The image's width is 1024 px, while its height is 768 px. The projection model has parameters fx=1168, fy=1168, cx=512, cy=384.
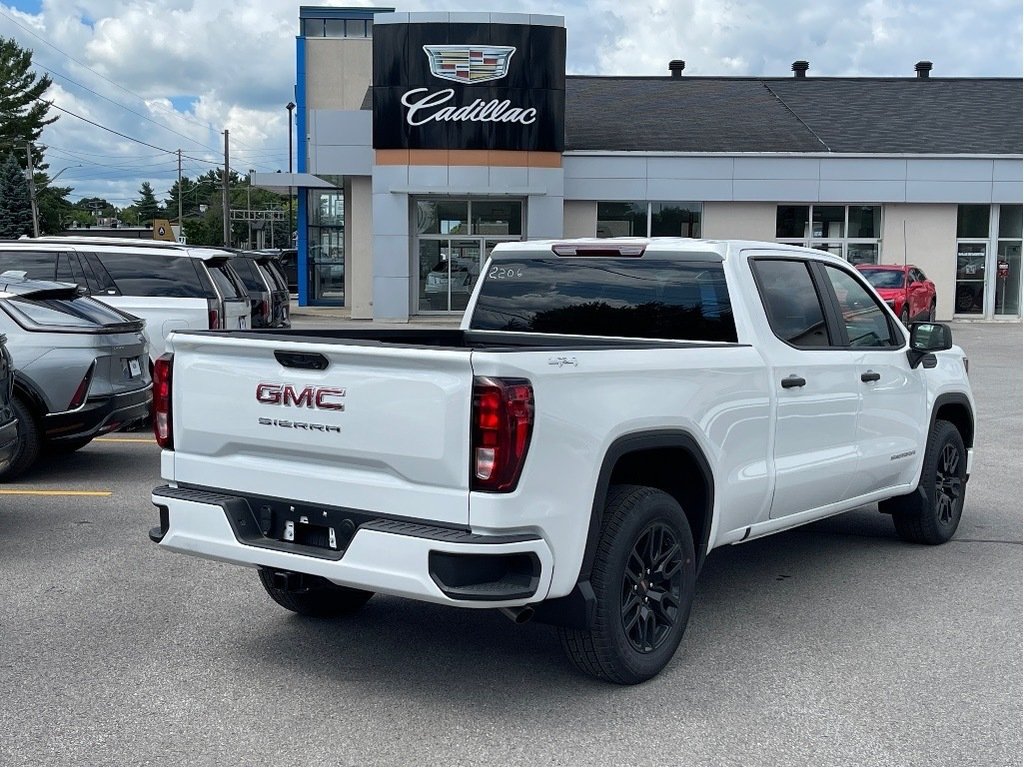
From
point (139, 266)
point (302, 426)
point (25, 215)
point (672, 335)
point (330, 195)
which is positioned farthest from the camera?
point (25, 215)

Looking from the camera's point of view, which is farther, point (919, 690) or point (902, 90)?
point (902, 90)

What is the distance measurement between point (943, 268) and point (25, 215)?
Result: 5583cm

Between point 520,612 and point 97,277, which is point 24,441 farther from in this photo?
point 520,612

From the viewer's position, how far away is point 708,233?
32875 mm

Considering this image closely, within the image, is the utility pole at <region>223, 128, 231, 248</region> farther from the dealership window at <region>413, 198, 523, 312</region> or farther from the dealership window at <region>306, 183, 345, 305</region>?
the dealership window at <region>413, 198, 523, 312</region>

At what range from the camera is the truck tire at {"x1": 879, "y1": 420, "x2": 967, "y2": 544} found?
7.37 meters

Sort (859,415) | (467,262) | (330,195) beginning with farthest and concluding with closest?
(330,195), (467,262), (859,415)

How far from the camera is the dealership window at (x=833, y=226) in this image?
109 feet

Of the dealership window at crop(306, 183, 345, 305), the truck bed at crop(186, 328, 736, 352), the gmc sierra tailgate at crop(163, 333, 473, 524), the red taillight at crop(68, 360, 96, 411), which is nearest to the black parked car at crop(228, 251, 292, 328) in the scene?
the red taillight at crop(68, 360, 96, 411)

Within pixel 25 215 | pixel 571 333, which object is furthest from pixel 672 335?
pixel 25 215

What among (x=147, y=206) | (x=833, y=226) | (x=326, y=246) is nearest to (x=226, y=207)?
(x=326, y=246)

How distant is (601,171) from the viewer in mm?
31875

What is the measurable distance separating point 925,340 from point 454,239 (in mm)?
25525

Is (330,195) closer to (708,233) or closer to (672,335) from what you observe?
(708,233)
